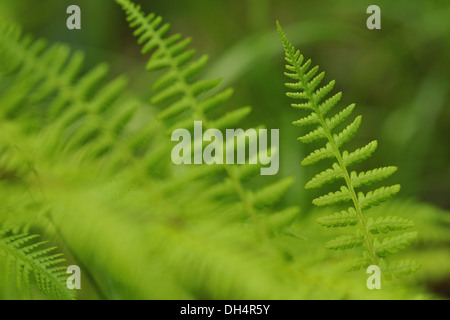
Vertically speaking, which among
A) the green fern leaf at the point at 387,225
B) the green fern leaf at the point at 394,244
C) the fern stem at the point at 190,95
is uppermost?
the fern stem at the point at 190,95

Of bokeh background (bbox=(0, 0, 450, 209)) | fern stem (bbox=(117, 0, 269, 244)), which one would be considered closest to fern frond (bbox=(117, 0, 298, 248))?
fern stem (bbox=(117, 0, 269, 244))

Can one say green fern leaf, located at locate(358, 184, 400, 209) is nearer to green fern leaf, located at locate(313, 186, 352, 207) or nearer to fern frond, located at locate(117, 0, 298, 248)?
green fern leaf, located at locate(313, 186, 352, 207)

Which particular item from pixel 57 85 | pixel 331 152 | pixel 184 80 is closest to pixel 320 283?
pixel 331 152

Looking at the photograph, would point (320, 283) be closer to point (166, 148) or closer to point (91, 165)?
point (166, 148)

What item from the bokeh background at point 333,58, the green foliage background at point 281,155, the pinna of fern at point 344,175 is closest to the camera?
the pinna of fern at point 344,175

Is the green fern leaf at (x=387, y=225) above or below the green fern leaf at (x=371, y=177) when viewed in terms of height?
below

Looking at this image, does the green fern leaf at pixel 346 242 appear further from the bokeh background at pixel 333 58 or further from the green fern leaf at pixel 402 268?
the bokeh background at pixel 333 58

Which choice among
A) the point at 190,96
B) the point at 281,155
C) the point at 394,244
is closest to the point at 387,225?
the point at 394,244

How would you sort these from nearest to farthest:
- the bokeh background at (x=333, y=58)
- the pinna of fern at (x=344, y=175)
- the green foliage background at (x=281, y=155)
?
1. the pinna of fern at (x=344, y=175)
2. the green foliage background at (x=281, y=155)
3. the bokeh background at (x=333, y=58)

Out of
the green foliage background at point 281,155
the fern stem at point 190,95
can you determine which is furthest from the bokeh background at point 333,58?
the fern stem at point 190,95
